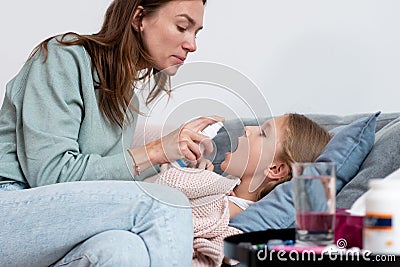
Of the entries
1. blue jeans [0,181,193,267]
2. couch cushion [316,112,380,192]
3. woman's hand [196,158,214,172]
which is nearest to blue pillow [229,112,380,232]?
couch cushion [316,112,380,192]

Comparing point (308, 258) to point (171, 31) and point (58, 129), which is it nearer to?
point (58, 129)

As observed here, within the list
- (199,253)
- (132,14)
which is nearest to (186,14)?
(132,14)

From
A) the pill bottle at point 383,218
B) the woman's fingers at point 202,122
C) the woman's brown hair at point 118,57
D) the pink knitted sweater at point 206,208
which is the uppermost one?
the woman's brown hair at point 118,57

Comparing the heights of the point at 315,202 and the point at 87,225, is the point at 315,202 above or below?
above

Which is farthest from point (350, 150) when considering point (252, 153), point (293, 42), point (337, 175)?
point (293, 42)

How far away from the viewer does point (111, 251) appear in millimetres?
1224

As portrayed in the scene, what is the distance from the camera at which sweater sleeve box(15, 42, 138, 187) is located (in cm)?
150

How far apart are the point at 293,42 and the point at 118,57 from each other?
1.09 m

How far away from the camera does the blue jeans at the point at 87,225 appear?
128 cm

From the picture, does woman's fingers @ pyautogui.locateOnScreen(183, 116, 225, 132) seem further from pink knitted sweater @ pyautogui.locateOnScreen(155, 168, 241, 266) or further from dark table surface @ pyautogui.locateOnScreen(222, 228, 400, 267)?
dark table surface @ pyautogui.locateOnScreen(222, 228, 400, 267)

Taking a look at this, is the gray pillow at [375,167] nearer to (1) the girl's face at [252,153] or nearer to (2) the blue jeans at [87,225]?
(1) the girl's face at [252,153]
